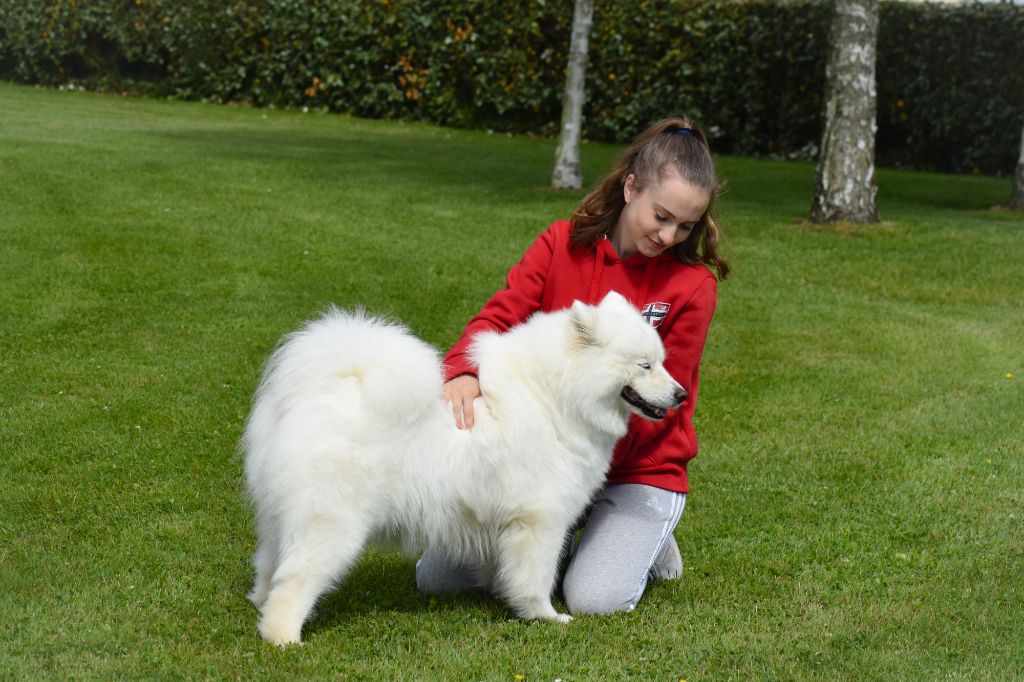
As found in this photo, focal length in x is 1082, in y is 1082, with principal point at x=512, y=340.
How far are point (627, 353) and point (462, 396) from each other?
1.99 ft

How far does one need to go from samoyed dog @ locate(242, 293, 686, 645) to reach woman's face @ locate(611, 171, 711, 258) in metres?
0.45

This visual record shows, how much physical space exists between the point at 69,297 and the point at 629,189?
5246 mm

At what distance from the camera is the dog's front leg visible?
13.0 feet

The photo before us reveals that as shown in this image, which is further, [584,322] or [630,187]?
[630,187]

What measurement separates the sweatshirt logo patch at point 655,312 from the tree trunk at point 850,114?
748cm

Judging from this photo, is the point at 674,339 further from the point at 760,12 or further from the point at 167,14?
the point at 167,14

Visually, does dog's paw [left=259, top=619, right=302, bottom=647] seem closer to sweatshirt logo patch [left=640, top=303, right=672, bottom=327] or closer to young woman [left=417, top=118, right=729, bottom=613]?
young woman [left=417, top=118, right=729, bottom=613]

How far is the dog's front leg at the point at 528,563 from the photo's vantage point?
13.0 feet

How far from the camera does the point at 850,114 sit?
11.0 m

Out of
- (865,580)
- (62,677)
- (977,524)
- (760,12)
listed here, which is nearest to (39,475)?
(62,677)

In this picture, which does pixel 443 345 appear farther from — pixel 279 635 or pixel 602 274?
pixel 279 635

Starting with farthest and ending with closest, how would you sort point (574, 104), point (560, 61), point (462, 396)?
point (560, 61) < point (574, 104) < point (462, 396)

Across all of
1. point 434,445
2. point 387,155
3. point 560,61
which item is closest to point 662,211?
point 434,445

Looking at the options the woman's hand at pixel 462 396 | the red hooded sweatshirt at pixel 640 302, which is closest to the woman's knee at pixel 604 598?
the red hooded sweatshirt at pixel 640 302
